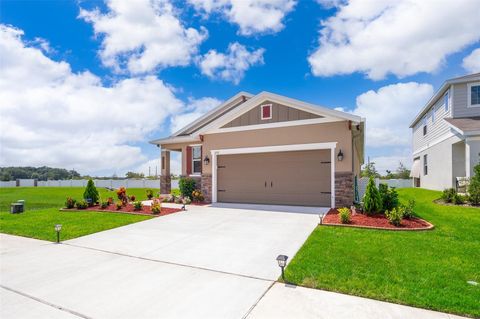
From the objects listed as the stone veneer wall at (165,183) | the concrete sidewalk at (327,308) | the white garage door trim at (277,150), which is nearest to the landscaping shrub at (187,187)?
the white garage door trim at (277,150)

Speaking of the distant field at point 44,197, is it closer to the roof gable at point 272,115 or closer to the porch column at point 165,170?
the porch column at point 165,170

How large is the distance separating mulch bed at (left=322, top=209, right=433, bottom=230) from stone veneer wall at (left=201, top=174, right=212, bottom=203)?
20.6ft

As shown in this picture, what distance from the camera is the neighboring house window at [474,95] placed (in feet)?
47.2

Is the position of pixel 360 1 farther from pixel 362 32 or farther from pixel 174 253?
pixel 174 253

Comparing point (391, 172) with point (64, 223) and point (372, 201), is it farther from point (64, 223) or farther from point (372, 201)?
point (64, 223)

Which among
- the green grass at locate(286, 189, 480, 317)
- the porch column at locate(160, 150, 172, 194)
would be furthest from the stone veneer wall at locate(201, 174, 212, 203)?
the green grass at locate(286, 189, 480, 317)

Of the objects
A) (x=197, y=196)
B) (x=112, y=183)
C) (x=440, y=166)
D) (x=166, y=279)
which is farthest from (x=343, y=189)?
(x=112, y=183)

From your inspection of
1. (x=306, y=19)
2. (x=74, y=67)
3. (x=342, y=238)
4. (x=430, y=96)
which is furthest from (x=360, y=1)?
(x=430, y=96)

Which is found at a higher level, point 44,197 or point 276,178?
point 276,178

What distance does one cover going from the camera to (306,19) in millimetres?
11727

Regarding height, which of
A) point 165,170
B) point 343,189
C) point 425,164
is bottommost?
point 343,189

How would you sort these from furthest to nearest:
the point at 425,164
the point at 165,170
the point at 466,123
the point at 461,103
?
the point at 425,164, the point at 165,170, the point at 461,103, the point at 466,123

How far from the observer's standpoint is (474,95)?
47.5 ft

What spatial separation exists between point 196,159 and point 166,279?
10927 millimetres
